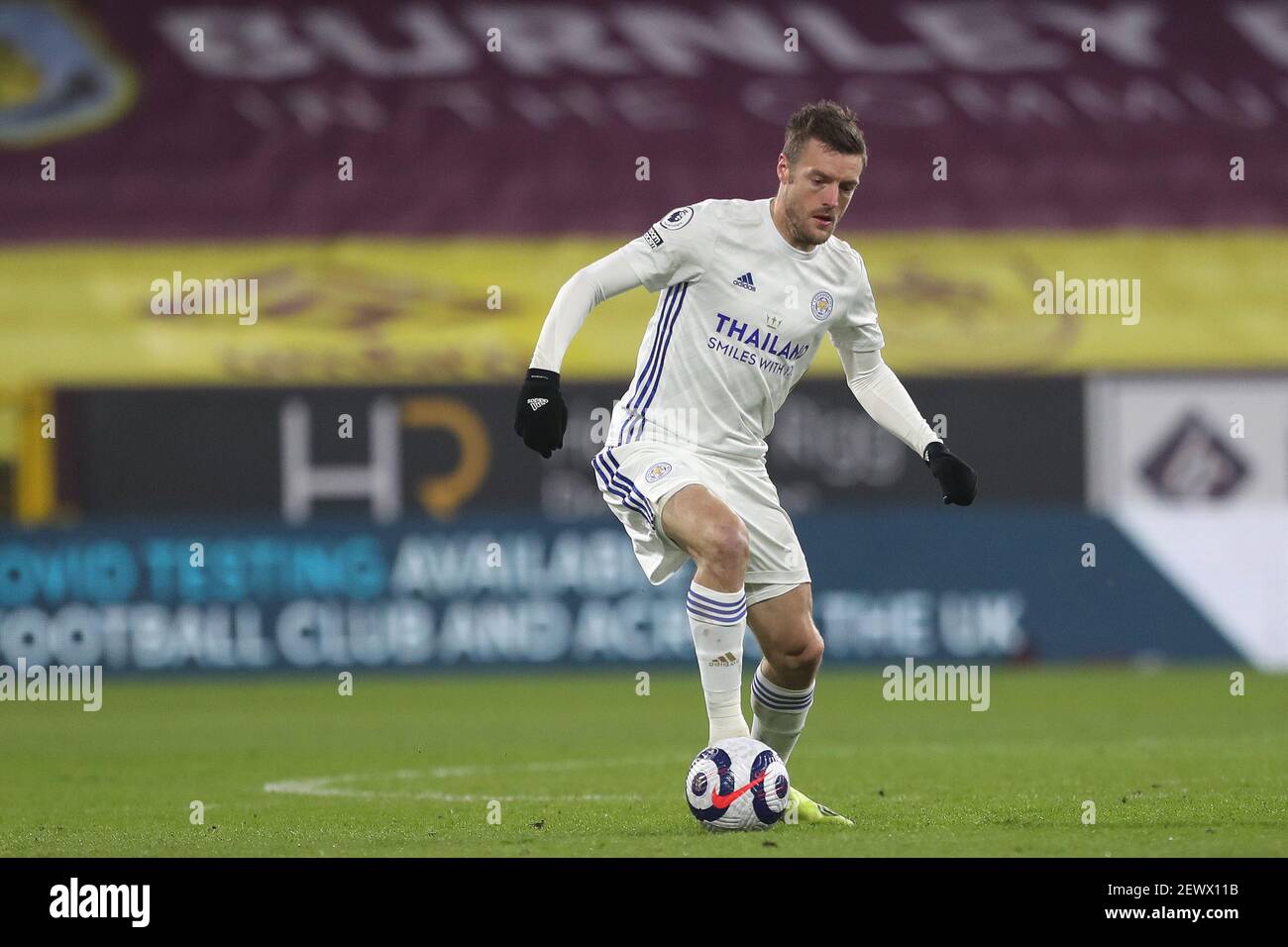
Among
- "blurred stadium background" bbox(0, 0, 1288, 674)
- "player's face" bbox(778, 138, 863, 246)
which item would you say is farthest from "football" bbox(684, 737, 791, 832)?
"blurred stadium background" bbox(0, 0, 1288, 674)

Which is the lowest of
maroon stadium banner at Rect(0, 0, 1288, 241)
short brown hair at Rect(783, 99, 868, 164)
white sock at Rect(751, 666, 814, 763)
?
white sock at Rect(751, 666, 814, 763)

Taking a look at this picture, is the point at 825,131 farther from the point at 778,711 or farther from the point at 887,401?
the point at 778,711

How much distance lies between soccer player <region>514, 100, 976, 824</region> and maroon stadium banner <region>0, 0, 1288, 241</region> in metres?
13.9

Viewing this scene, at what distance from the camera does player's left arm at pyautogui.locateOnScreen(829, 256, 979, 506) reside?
7105 mm

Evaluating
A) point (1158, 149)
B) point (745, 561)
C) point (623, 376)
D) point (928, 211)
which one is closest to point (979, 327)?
point (928, 211)

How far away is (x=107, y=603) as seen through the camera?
15.8 meters

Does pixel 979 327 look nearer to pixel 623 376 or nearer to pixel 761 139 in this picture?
pixel 761 139

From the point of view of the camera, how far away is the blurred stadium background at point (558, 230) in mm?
17438

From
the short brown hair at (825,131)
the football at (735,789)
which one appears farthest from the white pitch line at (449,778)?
the short brown hair at (825,131)

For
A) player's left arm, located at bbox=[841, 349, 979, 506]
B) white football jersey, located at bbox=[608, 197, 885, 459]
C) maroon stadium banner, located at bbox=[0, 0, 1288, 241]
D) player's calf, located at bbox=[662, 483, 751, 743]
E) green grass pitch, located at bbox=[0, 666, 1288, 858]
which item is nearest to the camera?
green grass pitch, located at bbox=[0, 666, 1288, 858]

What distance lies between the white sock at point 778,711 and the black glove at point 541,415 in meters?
1.26

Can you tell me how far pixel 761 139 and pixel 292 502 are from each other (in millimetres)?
6935

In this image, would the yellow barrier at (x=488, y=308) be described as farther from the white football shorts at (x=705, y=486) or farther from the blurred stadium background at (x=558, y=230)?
the white football shorts at (x=705, y=486)

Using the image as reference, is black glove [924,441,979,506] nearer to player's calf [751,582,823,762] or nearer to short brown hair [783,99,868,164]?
player's calf [751,582,823,762]
